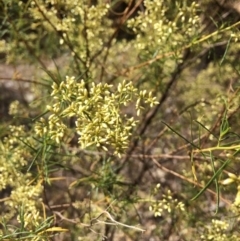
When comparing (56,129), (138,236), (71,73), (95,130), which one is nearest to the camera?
(95,130)

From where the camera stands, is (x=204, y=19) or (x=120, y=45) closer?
(x=204, y=19)

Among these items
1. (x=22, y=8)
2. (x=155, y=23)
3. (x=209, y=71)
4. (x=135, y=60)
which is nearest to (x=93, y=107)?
(x=155, y=23)

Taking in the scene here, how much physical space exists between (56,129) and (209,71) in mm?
1369

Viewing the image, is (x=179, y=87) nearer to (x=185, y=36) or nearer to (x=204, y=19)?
(x=204, y=19)

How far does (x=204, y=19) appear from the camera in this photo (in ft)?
6.37

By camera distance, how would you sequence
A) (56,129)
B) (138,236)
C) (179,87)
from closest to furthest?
(56,129) < (138,236) < (179,87)

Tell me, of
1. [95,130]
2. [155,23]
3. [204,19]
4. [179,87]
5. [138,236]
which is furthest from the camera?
[179,87]

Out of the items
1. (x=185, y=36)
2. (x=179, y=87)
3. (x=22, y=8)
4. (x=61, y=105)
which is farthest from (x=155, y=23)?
(x=179, y=87)

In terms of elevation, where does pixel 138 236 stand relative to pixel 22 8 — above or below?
below

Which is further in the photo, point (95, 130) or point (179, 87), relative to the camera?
point (179, 87)

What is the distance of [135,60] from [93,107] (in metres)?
1.17

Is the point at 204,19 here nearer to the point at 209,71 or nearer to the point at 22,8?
the point at 209,71

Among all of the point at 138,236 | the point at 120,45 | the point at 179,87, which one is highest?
the point at 120,45

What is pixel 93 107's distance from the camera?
108cm
